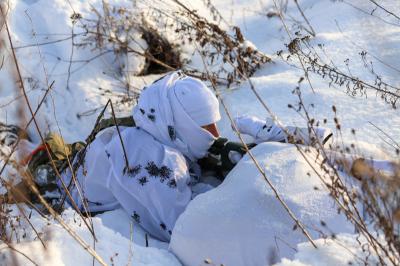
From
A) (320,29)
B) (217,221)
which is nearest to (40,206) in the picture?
(217,221)

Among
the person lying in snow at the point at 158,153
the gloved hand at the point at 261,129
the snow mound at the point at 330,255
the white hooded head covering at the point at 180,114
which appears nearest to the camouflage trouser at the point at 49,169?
the person lying in snow at the point at 158,153

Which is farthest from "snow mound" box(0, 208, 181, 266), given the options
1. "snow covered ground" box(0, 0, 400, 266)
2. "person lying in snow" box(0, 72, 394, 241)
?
"person lying in snow" box(0, 72, 394, 241)

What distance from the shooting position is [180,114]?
314 cm

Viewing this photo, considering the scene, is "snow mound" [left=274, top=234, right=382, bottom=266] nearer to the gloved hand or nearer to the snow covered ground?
the snow covered ground

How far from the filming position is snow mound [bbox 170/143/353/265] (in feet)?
7.55

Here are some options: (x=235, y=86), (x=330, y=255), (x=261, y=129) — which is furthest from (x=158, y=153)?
(x=330, y=255)

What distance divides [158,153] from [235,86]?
126cm

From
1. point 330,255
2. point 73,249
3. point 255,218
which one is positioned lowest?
point 73,249

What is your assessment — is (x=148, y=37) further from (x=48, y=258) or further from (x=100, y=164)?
(x=48, y=258)

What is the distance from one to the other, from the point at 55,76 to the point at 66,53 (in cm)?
24

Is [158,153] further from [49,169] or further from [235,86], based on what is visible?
[235,86]

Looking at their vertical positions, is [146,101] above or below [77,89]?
above

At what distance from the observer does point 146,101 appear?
10.5 ft

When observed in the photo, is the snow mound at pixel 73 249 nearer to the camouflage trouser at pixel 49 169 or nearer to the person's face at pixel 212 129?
the camouflage trouser at pixel 49 169
